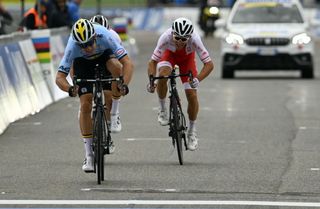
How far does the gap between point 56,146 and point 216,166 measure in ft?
8.96

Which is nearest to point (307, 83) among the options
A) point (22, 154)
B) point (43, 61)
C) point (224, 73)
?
point (224, 73)

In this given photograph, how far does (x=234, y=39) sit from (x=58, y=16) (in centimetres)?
399

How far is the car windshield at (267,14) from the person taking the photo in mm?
27203

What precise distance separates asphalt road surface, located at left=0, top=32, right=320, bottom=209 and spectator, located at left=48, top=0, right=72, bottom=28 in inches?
168

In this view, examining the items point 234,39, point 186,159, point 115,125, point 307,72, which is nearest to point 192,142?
point 186,159

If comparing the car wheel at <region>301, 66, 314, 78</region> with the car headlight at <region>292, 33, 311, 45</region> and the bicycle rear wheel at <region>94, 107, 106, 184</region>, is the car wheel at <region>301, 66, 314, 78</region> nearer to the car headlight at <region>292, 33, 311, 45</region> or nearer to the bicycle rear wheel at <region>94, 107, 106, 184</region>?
the car headlight at <region>292, 33, 311, 45</region>

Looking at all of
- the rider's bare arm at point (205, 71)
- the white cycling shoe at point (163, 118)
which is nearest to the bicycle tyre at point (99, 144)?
the rider's bare arm at point (205, 71)

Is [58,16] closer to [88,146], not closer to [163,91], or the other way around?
[163,91]

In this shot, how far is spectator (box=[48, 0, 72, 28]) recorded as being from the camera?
25531mm

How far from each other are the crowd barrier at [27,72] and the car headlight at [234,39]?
4639mm

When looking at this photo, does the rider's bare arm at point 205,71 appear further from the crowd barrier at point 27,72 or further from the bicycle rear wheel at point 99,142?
the crowd barrier at point 27,72

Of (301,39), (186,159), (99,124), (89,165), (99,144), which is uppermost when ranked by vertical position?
(99,124)

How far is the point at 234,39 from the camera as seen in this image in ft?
87.0

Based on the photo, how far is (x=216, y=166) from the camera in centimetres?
1270
